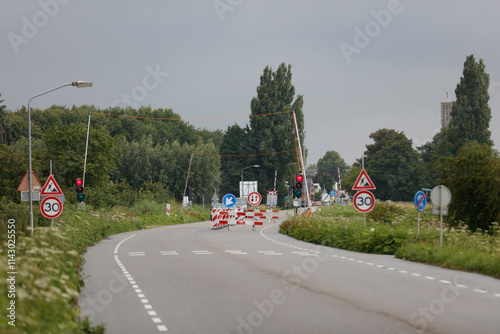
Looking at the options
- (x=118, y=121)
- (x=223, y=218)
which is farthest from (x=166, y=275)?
(x=118, y=121)

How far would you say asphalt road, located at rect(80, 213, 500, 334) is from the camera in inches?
350

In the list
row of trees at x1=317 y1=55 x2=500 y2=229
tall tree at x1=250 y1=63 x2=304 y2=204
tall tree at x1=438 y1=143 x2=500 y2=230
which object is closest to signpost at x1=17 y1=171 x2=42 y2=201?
row of trees at x1=317 y1=55 x2=500 y2=229

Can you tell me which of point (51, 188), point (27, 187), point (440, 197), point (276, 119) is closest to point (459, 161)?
point (440, 197)

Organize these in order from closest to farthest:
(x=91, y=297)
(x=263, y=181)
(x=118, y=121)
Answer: (x=91, y=297)
(x=263, y=181)
(x=118, y=121)

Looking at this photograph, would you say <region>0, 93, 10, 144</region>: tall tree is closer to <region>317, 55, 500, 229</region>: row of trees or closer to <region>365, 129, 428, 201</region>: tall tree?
<region>317, 55, 500, 229</region>: row of trees

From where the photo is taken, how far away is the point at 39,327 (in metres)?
6.61

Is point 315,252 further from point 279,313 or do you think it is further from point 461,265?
point 279,313

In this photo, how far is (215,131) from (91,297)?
125 meters

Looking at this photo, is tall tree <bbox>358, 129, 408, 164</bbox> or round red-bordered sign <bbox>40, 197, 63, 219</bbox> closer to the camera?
round red-bordered sign <bbox>40, 197, 63, 219</bbox>

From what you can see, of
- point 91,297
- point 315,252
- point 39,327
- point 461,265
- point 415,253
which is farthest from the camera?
point 315,252

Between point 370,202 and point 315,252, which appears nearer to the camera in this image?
point 315,252

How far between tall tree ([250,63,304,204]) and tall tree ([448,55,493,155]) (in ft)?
68.2

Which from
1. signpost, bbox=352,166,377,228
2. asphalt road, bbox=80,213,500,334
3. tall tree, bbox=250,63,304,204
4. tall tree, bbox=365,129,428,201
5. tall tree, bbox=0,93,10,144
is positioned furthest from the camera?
tall tree, bbox=365,129,428,201

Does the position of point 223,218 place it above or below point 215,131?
below
